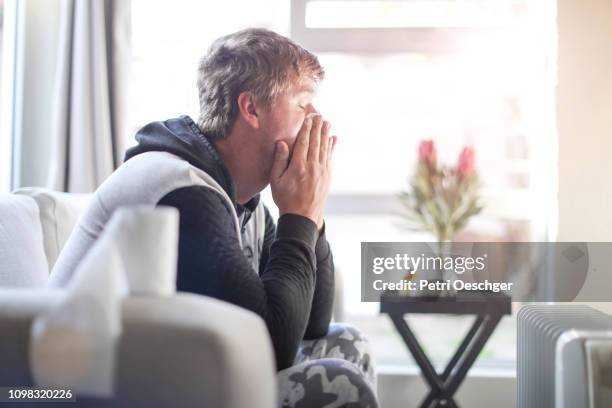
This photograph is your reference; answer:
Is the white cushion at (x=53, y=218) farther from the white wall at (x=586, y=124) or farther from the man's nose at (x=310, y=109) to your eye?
the white wall at (x=586, y=124)

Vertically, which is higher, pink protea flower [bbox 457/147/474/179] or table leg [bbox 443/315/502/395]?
pink protea flower [bbox 457/147/474/179]

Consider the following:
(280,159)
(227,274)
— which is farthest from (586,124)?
(227,274)

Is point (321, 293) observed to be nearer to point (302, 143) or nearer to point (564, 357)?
point (302, 143)

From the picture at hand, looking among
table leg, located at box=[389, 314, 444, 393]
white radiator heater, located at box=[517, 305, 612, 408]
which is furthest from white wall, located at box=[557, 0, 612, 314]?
white radiator heater, located at box=[517, 305, 612, 408]

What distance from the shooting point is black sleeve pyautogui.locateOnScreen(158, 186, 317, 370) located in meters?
1.10

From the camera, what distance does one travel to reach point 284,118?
4.62 ft

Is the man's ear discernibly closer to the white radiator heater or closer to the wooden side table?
→ the white radiator heater

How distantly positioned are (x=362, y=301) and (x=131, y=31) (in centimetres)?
125

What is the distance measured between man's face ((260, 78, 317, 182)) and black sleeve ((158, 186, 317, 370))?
0.24m

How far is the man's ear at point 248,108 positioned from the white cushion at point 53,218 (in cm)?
52

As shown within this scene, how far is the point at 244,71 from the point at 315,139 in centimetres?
20

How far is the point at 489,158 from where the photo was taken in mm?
2621

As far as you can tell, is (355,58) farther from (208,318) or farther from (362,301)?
(208,318)

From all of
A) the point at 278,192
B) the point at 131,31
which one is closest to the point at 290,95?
the point at 278,192
